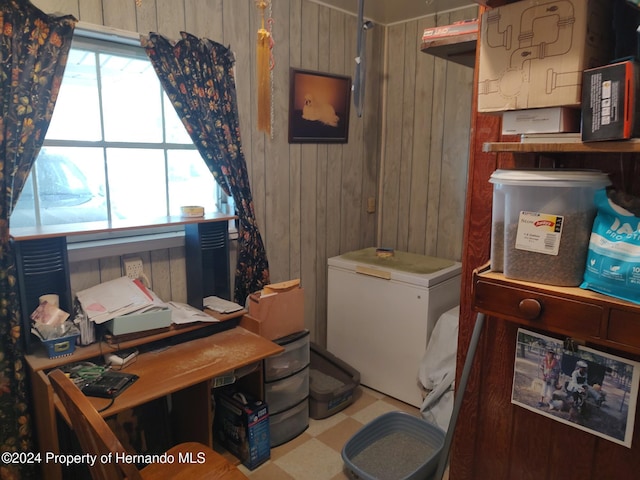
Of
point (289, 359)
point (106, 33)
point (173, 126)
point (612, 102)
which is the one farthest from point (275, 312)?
point (612, 102)

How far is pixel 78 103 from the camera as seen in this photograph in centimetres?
205

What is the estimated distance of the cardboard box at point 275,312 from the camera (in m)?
2.28

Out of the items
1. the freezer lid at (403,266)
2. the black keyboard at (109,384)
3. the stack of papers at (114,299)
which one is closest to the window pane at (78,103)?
the stack of papers at (114,299)

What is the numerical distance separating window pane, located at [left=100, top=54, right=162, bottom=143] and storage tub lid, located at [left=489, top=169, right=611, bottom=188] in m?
1.83

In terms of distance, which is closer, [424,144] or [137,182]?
[137,182]

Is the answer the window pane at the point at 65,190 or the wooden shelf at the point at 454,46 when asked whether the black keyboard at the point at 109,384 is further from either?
the wooden shelf at the point at 454,46

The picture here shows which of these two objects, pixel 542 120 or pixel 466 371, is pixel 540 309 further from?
pixel 542 120

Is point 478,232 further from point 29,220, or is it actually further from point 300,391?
point 29,220

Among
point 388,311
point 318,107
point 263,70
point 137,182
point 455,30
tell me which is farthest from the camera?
point 318,107

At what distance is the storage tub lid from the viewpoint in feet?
3.22

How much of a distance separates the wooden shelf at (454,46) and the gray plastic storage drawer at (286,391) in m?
1.67

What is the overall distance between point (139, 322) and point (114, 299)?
16 cm

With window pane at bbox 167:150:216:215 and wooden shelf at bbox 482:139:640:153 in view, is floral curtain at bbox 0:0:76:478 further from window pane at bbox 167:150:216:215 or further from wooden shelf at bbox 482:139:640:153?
wooden shelf at bbox 482:139:640:153

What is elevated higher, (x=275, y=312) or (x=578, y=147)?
(x=578, y=147)
